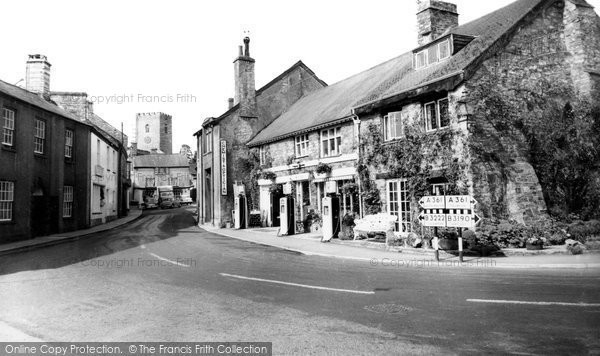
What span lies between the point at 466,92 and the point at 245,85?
17.8 metres

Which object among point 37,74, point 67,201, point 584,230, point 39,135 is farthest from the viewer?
point 37,74

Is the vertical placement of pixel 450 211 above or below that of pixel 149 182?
below

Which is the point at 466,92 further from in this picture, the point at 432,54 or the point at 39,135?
the point at 39,135

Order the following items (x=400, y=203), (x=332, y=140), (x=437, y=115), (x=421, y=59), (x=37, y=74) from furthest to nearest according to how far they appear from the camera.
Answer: (x=37, y=74), (x=332, y=140), (x=421, y=59), (x=400, y=203), (x=437, y=115)

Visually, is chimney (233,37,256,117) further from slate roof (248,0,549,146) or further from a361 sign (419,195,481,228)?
a361 sign (419,195,481,228)

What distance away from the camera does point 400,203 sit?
1656cm

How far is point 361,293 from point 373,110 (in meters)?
11.6

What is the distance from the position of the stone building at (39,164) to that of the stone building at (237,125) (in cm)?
812

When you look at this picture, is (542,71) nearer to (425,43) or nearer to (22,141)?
(425,43)

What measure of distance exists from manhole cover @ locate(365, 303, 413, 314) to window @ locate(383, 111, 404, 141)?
35.9ft

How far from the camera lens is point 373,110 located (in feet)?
58.4

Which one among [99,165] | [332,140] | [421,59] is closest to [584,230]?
[421,59]

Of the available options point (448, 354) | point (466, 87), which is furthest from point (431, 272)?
point (466, 87)

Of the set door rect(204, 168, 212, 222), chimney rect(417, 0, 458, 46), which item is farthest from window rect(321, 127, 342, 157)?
door rect(204, 168, 212, 222)
